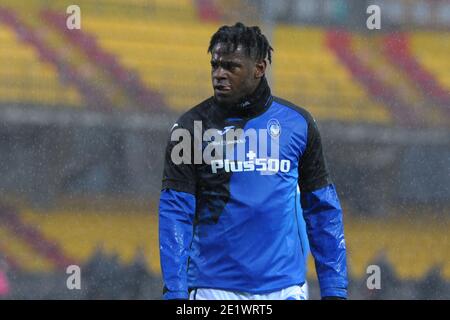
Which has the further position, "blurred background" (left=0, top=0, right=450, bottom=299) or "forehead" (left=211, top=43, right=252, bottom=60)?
"blurred background" (left=0, top=0, right=450, bottom=299)

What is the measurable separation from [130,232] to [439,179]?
1.68 metres

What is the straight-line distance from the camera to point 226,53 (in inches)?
142

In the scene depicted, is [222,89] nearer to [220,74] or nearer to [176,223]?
[220,74]

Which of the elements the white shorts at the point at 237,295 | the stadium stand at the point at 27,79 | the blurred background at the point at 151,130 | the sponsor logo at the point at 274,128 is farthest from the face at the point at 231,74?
the stadium stand at the point at 27,79

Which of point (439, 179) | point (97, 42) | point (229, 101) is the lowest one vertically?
point (439, 179)

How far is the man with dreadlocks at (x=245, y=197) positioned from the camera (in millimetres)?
3535

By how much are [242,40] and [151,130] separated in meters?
1.99

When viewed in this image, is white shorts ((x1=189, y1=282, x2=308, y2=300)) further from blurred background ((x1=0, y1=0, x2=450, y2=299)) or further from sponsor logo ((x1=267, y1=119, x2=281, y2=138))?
blurred background ((x1=0, y1=0, x2=450, y2=299))

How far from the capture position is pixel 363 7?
5.69 meters

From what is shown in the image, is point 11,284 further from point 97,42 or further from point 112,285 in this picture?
point 97,42

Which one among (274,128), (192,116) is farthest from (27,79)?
(274,128)

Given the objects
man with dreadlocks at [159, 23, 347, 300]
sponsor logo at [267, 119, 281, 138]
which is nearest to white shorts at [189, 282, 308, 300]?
man with dreadlocks at [159, 23, 347, 300]

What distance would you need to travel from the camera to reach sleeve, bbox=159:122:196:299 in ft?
11.4
